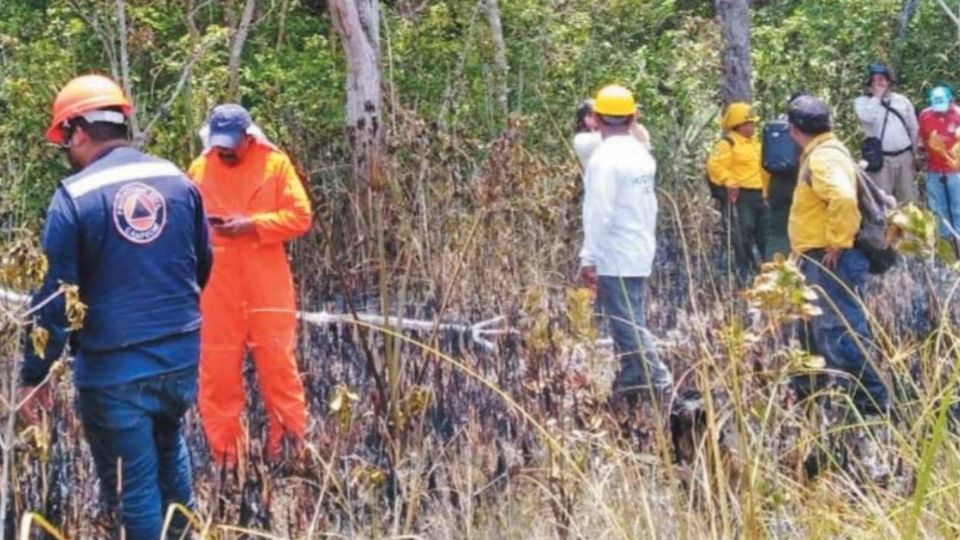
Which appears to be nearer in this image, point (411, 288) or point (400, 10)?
point (411, 288)

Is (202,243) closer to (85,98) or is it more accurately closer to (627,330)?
(85,98)


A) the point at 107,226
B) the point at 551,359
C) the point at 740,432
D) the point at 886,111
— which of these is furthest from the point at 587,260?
the point at 886,111

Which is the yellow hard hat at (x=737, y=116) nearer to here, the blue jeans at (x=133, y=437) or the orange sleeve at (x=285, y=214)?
the orange sleeve at (x=285, y=214)

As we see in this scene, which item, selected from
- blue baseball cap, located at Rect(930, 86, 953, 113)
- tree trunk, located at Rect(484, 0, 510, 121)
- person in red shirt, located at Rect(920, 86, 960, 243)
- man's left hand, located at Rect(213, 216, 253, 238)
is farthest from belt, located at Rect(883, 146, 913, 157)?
man's left hand, located at Rect(213, 216, 253, 238)

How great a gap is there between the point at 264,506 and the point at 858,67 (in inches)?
439

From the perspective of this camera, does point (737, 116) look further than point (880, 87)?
No

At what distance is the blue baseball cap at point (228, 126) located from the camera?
5387mm

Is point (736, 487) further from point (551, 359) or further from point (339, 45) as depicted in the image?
point (339, 45)

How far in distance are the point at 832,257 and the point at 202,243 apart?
2.54 metres

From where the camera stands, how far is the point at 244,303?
5566 mm

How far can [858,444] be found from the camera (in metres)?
4.74

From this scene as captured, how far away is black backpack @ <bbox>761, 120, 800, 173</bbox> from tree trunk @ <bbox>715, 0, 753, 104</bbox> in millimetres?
3448

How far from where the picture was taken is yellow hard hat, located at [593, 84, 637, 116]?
6125 millimetres

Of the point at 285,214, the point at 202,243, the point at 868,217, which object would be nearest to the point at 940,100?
the point at 868,217
